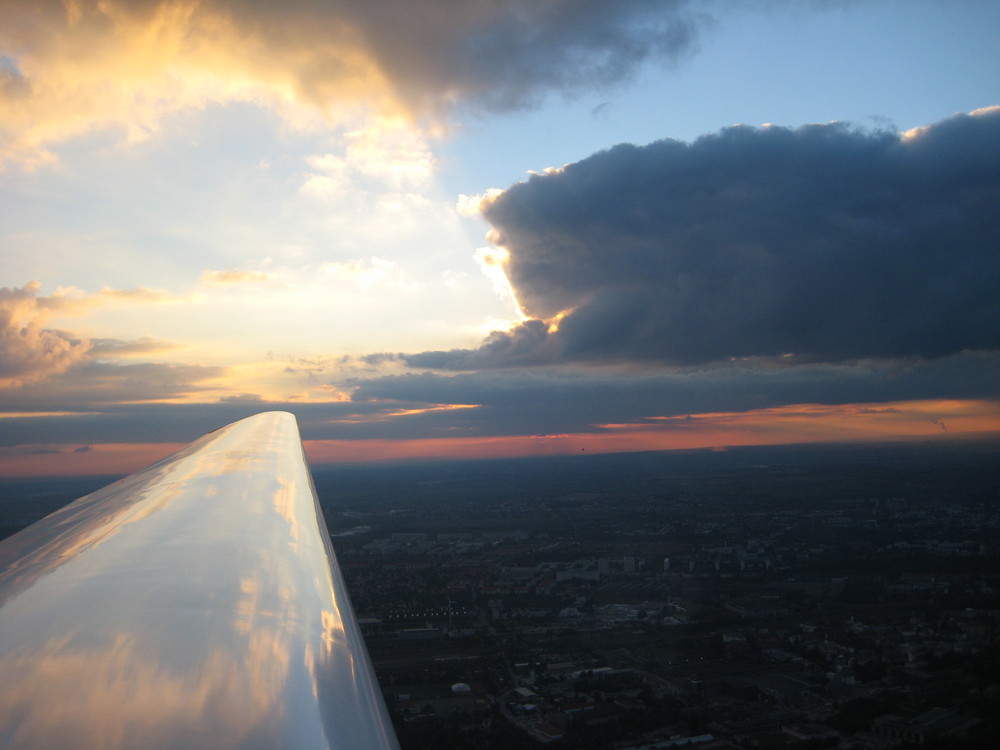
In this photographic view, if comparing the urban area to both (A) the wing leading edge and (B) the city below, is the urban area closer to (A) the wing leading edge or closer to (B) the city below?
(B) the city below

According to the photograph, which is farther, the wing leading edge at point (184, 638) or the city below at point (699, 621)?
the city below at point (699, 621)

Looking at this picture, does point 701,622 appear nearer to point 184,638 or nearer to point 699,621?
point 699,621

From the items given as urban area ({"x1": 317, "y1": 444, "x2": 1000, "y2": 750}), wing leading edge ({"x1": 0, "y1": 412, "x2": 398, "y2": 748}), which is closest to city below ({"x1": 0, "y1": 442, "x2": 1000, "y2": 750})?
urban area ({"x1": 317, "y1": 444, "x2": 1000, "y2": 750})

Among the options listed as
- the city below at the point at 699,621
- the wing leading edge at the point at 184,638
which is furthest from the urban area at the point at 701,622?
the wing leading edge at the point at 184,638

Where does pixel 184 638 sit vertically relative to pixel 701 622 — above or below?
above

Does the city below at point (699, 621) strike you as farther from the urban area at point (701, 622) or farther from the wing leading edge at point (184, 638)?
the wing leading edge at point (184, 638)

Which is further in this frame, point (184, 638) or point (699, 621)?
point (699, 621)

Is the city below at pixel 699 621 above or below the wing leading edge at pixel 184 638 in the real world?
below

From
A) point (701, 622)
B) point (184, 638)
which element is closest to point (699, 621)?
point (701, 622)

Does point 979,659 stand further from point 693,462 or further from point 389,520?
point 693,462
